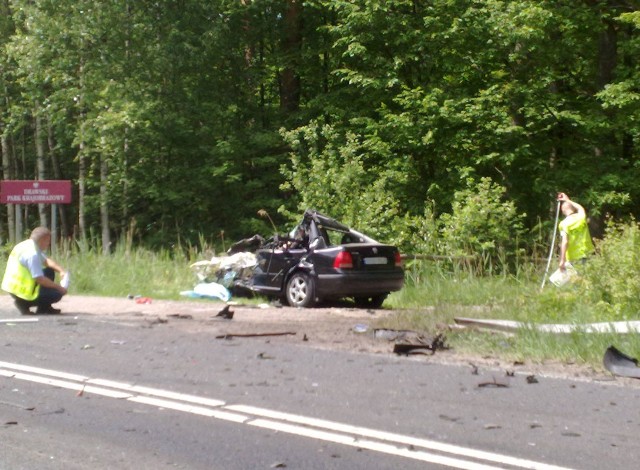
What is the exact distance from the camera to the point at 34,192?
22406 millimetres

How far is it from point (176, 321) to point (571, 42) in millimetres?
17323

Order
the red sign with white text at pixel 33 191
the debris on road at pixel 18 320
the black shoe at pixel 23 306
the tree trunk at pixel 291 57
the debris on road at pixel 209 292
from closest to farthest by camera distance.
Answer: the debris on road at pixel 18 320, the black shoe at pixel 23 306, the debris on road at pixel 209 292, the red sign with white text at pixel 33 191, the tree trunk at pixel 291 57

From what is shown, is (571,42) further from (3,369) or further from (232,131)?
(3,369)

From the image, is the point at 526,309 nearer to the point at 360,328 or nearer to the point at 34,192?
the point at 360,328

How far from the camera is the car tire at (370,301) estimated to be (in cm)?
1709

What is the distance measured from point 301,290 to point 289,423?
973cm

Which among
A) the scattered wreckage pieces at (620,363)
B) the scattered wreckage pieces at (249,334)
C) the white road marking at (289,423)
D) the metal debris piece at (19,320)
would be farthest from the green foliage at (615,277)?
the metal debris piece at (19,320)

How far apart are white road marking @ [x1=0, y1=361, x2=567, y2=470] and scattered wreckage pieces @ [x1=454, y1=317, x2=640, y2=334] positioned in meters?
4.42

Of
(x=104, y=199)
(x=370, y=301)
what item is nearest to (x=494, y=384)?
(x=370, y=301)

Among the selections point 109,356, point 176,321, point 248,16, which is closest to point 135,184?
point 248,16

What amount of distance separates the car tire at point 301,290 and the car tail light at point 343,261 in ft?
1.64

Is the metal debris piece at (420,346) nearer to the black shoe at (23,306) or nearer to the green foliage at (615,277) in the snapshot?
the green foliage at (615,277)

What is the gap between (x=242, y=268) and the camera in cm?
1817

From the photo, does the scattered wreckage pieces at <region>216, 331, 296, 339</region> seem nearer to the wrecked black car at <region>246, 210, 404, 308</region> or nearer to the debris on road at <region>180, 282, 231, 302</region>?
the wrecked black car at <region>246, 210, 404, 308</region>
